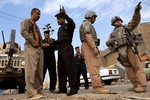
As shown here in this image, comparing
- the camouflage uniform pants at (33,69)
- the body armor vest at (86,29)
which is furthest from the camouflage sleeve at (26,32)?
the body armor vest at (86,29)

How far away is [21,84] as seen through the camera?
34.1ft

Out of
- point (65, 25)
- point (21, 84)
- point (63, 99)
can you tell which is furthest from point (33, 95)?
point (21, 84)

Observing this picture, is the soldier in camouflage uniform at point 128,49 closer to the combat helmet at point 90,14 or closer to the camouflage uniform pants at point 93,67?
the combat helmet at point 90,14

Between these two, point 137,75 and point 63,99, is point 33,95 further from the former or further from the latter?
point 137,75

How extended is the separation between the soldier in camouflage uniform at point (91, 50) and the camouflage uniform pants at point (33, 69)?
43.3 inches

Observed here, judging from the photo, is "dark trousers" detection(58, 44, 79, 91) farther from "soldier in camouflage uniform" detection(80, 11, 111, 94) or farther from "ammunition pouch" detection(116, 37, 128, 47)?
"ammunition pouch" detection(116, 37, 128, 47)

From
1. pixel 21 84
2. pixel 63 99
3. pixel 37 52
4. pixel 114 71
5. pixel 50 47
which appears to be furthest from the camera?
pixel 114 71

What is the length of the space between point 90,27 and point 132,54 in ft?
3.83

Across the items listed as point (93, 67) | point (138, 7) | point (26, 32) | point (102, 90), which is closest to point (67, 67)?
point (93, 67)

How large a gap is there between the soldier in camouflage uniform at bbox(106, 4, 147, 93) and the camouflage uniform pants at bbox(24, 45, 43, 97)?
1.79m

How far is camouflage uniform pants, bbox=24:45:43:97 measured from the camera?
246 inches

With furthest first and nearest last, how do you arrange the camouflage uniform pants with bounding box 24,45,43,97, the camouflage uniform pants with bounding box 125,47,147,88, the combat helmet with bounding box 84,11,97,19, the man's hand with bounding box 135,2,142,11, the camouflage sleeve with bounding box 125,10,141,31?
the combat helmet with bounding box 84,11,97,19, the camouflage sleeve with bounding box 125,10,141,31, the man's hand with bounding box 135,2,142,11, the camouflage uniform pants with bounding box 125,47,147,88, the camouflage uniform pants with bounding box 24,45,43,97

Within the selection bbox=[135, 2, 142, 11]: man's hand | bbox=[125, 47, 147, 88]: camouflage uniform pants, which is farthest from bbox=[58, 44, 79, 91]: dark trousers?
bbox=[135, 2, 142, 11]: man's hand

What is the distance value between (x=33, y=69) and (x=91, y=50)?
1.43 m
